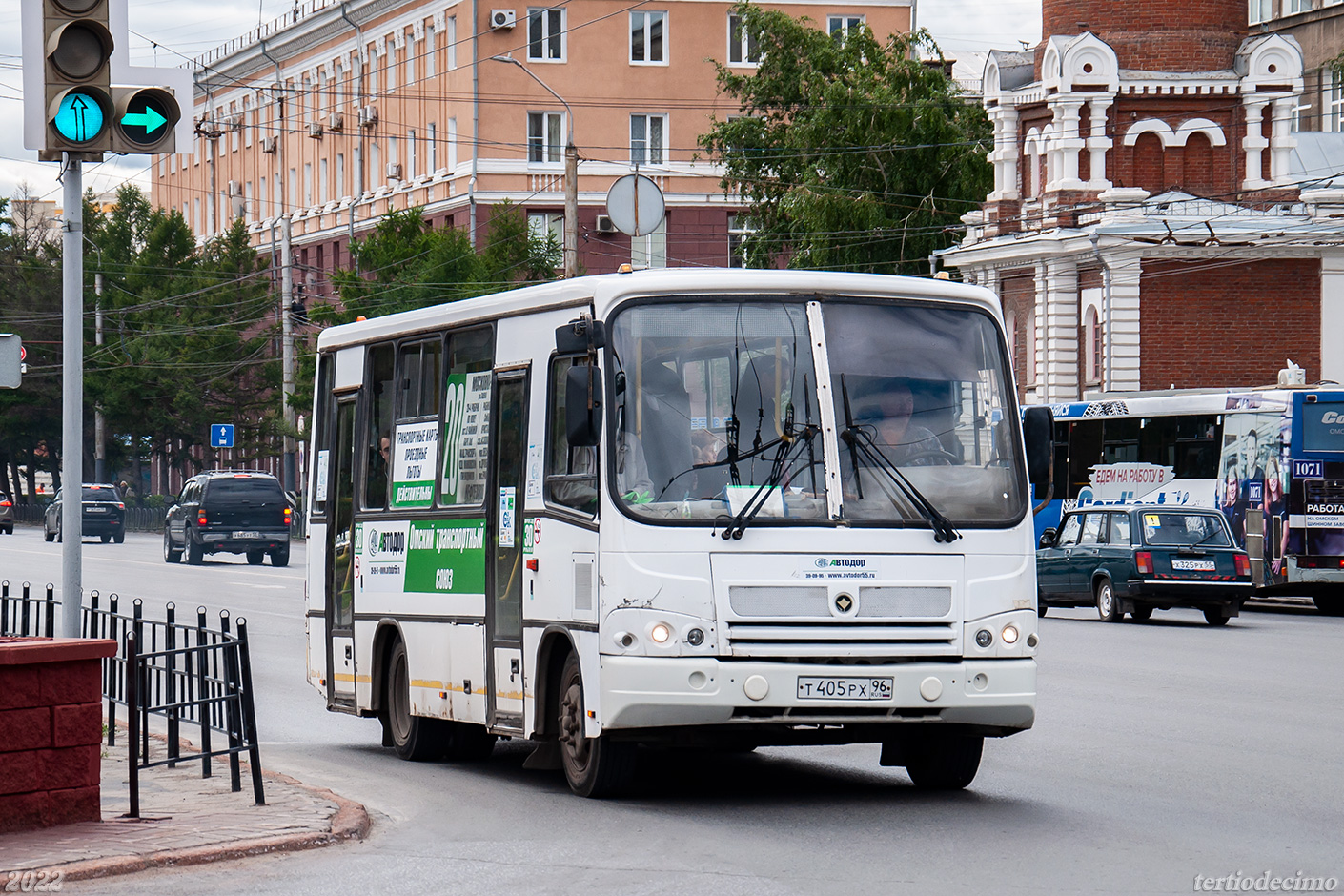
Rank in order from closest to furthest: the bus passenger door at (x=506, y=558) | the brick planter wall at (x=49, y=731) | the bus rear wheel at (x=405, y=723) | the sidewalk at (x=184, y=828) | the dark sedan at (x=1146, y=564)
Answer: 1. the sidewalk at (x=184, y=828)
2. the brick planter wall at (x=49, y=731)
3. the bus passenger door at (x=506, y=558)
4. the bus rear wheel at (x=405, y=723)
5. the dark sedan at (x=1146, y=564)

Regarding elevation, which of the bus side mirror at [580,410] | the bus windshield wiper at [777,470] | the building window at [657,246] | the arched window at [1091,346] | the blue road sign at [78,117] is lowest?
the bus windshield wiper at [777,470]

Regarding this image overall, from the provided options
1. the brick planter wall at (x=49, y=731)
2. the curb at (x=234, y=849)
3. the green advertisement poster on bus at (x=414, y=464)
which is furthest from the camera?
the green advertisement poster on bus at (x=414, y=464)

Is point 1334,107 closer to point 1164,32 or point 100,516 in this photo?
point 1164,32

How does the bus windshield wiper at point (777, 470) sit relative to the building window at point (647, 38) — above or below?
below

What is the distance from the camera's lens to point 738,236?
79.5m

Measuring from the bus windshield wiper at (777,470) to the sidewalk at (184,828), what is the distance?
7.42ft

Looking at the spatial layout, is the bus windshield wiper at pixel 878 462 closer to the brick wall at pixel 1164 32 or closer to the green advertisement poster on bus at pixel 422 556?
the green advertisement poster on bus at pixel 422 556

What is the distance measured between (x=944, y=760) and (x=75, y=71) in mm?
5659

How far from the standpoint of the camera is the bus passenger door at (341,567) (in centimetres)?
1478

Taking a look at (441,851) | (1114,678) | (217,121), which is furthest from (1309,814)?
(217,121)

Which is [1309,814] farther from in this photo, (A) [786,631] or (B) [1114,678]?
(B) [1114,678]

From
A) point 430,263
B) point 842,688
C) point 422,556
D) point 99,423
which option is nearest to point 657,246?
point 99,423

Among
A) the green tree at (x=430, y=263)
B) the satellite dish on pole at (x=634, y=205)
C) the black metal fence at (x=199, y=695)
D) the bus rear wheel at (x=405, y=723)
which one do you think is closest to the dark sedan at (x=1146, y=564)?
the satellite dish on pole at (x=634, y=205)

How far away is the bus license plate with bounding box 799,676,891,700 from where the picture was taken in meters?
10.7
